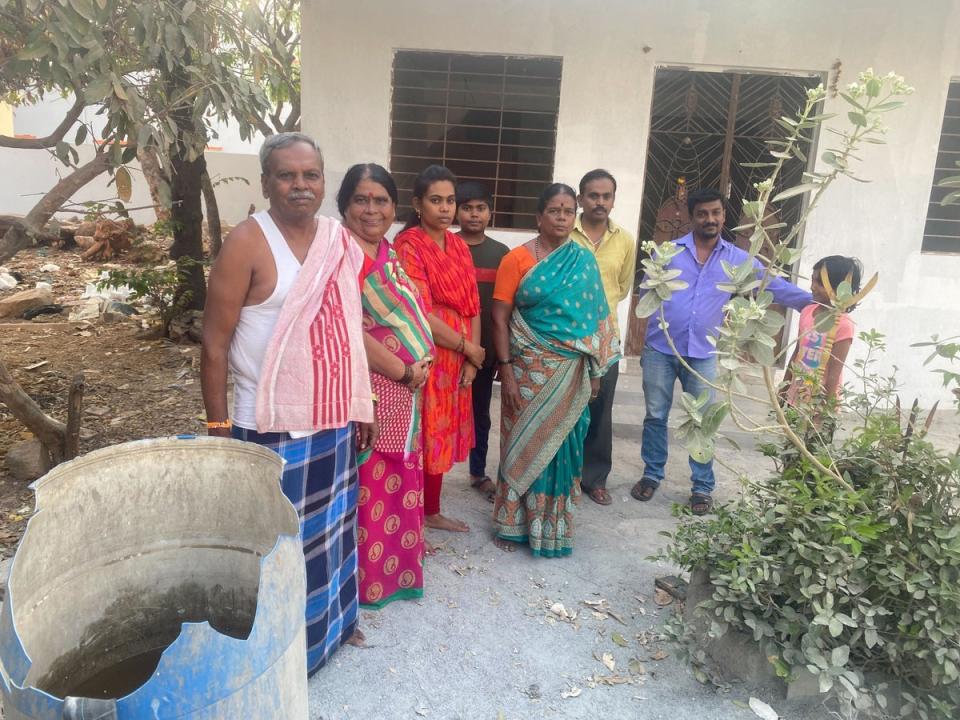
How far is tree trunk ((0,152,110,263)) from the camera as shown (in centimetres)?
302

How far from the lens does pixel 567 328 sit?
301 cm

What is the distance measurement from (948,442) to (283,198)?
515 centimetres

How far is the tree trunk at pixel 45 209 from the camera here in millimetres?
3017

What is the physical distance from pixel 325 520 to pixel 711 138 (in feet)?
15.4

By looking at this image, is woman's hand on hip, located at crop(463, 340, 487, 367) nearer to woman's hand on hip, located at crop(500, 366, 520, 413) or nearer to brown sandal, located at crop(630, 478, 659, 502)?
woman's hand on hip, located at crop(500, 366, 520, 413)

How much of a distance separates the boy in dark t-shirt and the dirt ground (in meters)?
2.08

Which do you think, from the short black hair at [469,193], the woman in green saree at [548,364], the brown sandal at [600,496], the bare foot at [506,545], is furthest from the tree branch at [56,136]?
the brown sandal at [600,496]

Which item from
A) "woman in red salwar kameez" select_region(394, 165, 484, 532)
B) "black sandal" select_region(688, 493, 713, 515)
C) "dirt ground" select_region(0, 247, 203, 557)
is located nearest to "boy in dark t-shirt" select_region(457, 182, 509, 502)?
"woman in red salwar kameez" select_region(394, 165, 484, 532)

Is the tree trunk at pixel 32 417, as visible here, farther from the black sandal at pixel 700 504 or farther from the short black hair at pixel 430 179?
the black sandal at pixel 700 504

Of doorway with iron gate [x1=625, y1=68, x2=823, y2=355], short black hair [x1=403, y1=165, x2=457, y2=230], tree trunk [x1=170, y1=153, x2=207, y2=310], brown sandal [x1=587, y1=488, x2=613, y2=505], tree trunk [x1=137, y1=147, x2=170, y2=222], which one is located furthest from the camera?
tree trunk [x1=170, y1=153, x2=207, y2=310]

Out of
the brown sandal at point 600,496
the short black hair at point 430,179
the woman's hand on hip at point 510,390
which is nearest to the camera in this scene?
the short black hair at point 430,179

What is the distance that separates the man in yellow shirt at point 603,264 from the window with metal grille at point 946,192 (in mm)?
3200

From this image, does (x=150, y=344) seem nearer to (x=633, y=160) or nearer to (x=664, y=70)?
(x=633, y=160)

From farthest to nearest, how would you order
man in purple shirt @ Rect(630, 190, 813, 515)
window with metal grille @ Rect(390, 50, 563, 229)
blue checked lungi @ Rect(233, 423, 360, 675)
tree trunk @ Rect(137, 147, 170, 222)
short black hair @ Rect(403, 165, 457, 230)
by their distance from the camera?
window with metal grille @ Rect(390, 50, 563, 229)
man in purple shirt @ Rect(630, 190, 813, 515)
short black hair @ Rect(403, 165, 457, 230)
tree trunk @ Rect(137, 147, 170, 222)
blue checked lungi @ Rect(233, 423, 360, 675)
